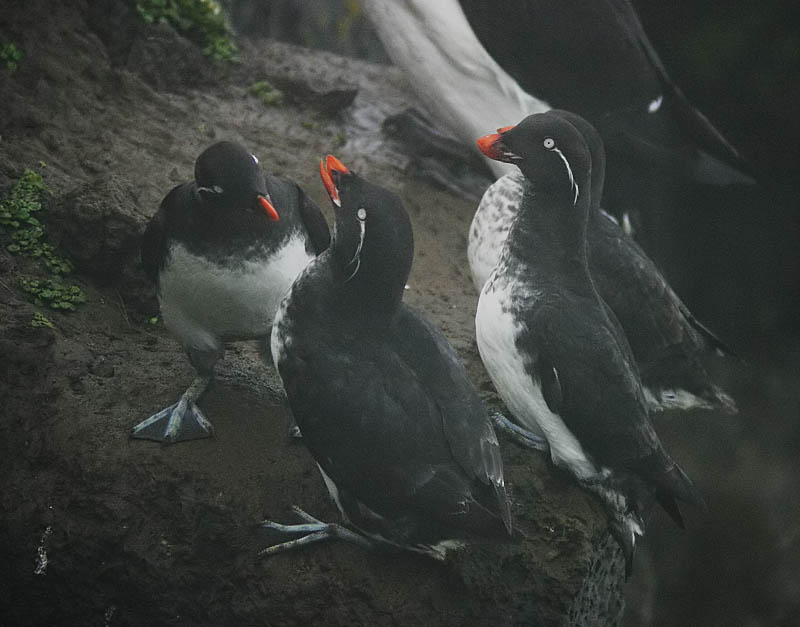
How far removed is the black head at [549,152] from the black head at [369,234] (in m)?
0.66

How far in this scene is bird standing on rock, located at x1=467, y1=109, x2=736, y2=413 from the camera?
3934 millimetres

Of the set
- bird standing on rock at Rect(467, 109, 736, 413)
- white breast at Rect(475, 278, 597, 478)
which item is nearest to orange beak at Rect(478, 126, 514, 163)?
white breast at Rect(475, 278, 597, 478)

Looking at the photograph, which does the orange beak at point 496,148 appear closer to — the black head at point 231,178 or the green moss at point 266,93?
the black head at point 231,178

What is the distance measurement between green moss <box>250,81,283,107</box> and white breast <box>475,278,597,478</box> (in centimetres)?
295

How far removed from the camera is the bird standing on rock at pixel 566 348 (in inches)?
128

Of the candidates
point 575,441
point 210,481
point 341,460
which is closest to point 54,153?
point 210,481

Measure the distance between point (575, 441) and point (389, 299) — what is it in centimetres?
90

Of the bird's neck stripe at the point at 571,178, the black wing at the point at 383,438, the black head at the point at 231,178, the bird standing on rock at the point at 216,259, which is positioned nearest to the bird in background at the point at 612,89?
the bird's neck stripe at the point at 571,178

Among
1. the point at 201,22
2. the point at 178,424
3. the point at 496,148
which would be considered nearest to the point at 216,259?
the point at 178,424

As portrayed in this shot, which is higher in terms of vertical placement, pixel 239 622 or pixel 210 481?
pixel 210 481

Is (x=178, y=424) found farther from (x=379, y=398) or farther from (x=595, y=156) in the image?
(x=595, y=156)

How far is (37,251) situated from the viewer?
404 centimetres

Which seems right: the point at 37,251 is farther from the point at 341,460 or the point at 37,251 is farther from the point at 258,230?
the point at 341,460

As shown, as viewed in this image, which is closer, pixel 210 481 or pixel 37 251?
pixel 210 481
